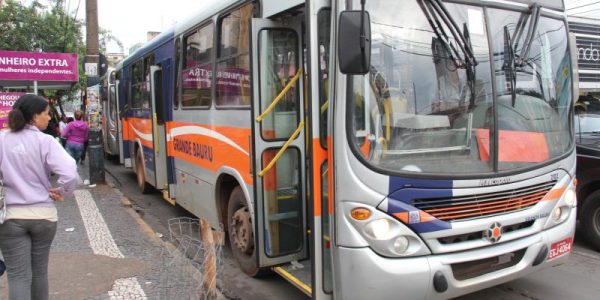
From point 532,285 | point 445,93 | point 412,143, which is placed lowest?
point 532,285

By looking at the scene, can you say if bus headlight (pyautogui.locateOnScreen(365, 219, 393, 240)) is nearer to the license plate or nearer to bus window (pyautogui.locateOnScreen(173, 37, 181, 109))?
the license plate

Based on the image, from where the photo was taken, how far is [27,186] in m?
3.40

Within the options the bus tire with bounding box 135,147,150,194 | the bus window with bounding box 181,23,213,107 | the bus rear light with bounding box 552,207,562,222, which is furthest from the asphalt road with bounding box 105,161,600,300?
the bus tire with bounding box 135,147,150,194

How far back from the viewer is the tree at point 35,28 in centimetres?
2177

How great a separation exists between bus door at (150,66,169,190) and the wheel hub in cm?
323

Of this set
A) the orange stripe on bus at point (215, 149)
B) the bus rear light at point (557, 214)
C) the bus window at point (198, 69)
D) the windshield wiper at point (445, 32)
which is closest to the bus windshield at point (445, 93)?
the windshield wiper at point (445, 32)

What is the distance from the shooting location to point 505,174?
354 cm

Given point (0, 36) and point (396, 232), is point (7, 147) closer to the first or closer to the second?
point (396, 232)

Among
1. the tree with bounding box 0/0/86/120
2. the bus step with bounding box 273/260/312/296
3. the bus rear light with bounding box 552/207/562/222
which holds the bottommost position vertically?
the bus step with bounding box 273/260/312/296

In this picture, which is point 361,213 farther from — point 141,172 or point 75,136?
point 75,136

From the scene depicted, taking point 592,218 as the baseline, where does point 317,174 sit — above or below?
above

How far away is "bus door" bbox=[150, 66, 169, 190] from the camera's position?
7922mm

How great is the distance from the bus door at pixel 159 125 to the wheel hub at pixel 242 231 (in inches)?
127

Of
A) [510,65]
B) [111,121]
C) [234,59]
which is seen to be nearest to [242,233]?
[234,59]
